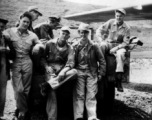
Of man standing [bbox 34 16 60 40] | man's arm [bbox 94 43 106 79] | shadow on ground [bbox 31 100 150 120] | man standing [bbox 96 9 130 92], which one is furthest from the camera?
man standing [bbox 34 16 60 40]

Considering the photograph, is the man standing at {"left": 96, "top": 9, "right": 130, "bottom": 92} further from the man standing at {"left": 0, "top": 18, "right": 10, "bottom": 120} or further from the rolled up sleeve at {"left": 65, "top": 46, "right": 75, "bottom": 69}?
the man standing at {"left": 0, "top": 18, "right": 10, "bottom": 120}

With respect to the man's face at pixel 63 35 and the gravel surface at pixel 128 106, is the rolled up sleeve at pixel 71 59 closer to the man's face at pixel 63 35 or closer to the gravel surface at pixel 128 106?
the man's face at pixel 63 35

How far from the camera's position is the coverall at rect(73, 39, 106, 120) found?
346 centimetres

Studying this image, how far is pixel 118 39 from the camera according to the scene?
4477 millimetres

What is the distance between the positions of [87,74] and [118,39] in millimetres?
1338

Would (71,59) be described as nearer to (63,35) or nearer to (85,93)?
(63,35)

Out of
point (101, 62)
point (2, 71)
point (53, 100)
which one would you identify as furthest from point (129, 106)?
point (2, 71)

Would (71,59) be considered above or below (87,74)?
above

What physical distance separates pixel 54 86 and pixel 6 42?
1029mm

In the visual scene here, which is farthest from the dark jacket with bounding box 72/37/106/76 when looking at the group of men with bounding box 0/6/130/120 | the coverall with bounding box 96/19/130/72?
the coverall with bounding box 96/19/130/72

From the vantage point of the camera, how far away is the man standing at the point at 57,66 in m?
3.31

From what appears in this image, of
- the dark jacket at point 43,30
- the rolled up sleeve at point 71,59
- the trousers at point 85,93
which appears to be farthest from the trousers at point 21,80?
the dark jacket at point 43,30

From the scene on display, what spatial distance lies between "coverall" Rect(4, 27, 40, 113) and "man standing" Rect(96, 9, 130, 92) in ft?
4.46

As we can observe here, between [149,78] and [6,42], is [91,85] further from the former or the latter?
[149,78]
